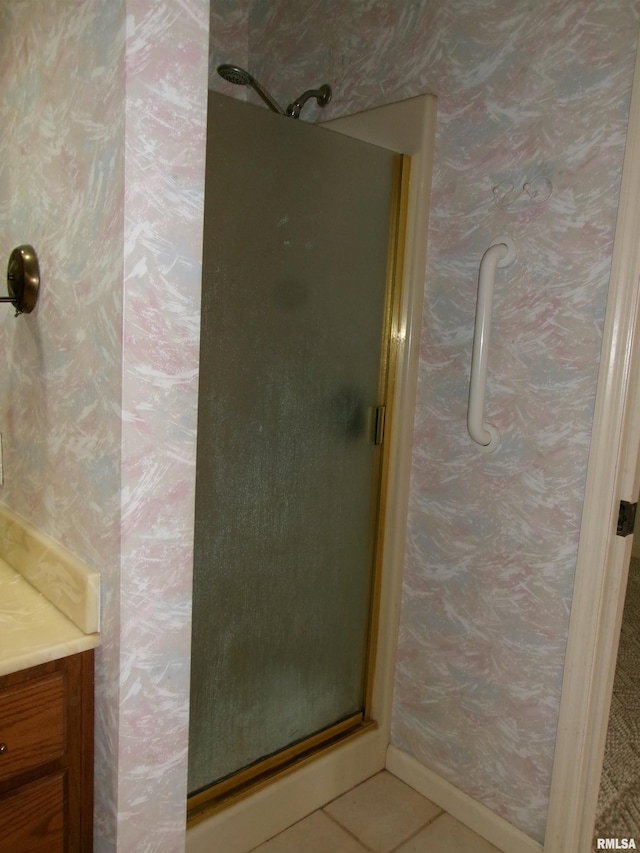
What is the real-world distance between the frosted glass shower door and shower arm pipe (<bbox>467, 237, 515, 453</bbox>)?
0.28 meters

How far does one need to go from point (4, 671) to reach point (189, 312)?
509 mm

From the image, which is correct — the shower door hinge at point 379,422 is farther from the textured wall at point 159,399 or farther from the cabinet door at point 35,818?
the cabinet door at point 35,818

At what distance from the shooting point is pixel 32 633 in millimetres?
850

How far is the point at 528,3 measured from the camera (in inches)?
50.9

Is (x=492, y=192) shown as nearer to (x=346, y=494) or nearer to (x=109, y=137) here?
(x=346, y=494)

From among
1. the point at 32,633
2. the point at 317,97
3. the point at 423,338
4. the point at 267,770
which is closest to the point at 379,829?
the point at 267,770

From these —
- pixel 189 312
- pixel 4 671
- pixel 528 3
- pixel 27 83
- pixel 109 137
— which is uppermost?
pixel 528 3

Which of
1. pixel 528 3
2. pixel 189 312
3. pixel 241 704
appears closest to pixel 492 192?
pixel 528 3

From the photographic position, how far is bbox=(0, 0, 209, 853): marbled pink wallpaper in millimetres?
736

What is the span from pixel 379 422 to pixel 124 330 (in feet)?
3.07

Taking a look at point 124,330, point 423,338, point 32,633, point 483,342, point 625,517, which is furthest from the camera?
point 423,338

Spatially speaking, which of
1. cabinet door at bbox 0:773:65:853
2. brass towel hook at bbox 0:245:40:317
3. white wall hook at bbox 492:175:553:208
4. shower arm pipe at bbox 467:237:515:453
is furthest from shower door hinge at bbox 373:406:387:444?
cabinet door at bbox 0:773:65:853

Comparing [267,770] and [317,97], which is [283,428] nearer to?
[267,770]

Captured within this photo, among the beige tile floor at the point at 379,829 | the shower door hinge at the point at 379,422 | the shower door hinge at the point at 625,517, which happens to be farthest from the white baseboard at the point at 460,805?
the shower door hinge at the point at 379,422
